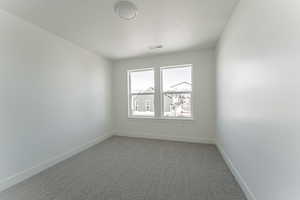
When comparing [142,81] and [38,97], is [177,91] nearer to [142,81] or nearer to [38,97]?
[142,81]

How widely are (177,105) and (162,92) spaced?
0.58m

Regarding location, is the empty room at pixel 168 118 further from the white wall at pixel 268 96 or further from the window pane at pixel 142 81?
the window pane at pixel 142 81

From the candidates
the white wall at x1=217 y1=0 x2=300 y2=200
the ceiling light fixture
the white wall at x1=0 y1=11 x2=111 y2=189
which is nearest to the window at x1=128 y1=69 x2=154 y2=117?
the white wall at x1=0 y1=11 x2=111 y2=189

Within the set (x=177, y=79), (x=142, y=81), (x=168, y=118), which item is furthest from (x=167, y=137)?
(x=142, y=81)

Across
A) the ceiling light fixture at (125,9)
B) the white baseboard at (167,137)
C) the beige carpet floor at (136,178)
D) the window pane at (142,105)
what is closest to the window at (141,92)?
the window pane at (142,105)

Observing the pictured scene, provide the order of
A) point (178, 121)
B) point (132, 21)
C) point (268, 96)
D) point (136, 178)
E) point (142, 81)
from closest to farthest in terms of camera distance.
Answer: point (268, 96) → point (136, 178) → point (132, 21) → point (178, 121) → point (142, 81)

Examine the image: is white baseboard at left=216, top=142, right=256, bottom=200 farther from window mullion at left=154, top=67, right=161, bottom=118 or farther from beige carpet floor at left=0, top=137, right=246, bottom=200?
window mullion at left=154, top=67, right=161, bottom=118

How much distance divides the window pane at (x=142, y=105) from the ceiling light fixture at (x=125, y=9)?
7.81 ft

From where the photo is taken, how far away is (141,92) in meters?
4.12

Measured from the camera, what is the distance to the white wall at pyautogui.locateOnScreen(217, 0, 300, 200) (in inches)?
33.7

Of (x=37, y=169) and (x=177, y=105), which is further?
(x=177, y=105)

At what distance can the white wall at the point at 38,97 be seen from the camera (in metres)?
1.83

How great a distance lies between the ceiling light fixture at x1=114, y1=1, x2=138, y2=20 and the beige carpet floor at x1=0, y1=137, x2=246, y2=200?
245 cm

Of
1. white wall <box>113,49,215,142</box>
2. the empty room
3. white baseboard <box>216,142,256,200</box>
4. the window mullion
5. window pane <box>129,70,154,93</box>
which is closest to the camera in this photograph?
the empty room
